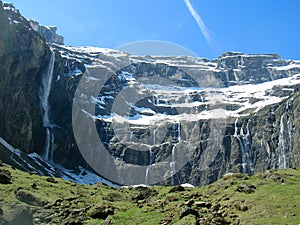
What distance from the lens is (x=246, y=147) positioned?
136375 mm

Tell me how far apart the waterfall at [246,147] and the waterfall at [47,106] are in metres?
65.4

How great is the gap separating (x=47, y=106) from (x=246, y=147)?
2797 inches

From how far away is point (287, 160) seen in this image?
123m

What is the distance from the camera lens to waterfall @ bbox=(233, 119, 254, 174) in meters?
131

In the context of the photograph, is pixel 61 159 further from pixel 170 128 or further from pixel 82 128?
pixel 170 128

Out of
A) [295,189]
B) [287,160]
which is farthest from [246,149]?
[295,189]

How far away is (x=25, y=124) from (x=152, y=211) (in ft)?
272

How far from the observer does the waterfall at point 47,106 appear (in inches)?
4434

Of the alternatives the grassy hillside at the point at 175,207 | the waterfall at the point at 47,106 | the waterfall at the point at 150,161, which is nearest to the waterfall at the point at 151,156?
the waterfall at the point at 150,161

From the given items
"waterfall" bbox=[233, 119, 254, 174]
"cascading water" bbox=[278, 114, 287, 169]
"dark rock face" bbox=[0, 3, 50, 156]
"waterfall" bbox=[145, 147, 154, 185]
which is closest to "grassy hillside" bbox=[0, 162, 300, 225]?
"dark rock face" bbox=[0, 3, 50, 156]

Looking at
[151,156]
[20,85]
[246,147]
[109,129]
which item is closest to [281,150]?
[246,147]

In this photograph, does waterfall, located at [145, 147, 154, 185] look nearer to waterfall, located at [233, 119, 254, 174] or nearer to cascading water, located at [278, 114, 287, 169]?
waterfall, located at [233, 119, 254, 174]

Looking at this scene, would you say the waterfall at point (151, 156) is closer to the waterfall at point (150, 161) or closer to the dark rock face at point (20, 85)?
the waterfall at point (150, 161)

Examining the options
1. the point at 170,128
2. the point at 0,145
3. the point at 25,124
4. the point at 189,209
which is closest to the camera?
the point at 189,209
